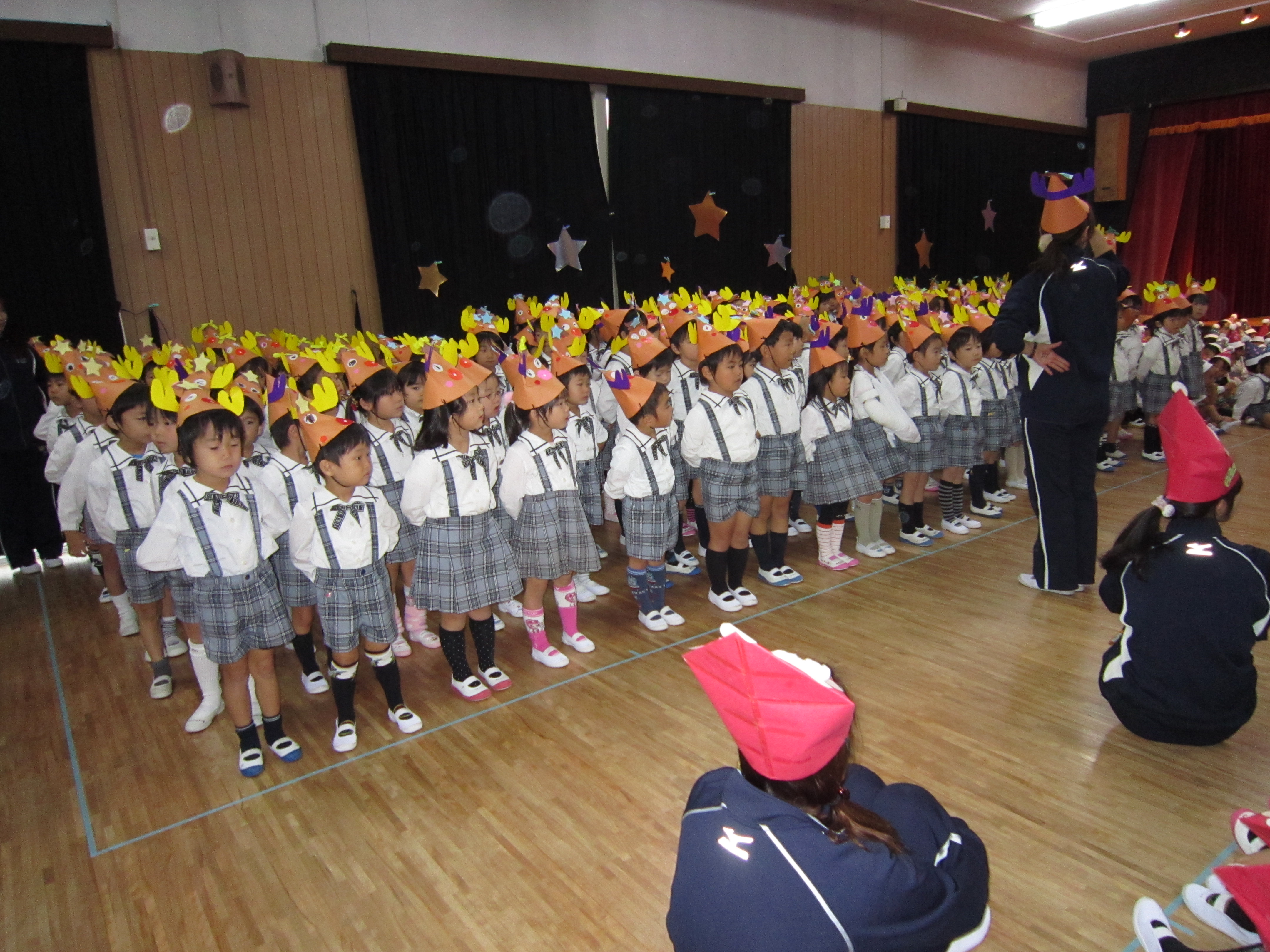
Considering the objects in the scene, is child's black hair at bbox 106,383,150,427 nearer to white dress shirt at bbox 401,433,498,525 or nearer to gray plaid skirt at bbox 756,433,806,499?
white dress shirt at bbox 401,433,498,525

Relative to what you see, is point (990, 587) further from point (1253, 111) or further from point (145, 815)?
point (1253, 111)

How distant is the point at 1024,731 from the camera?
239 cm

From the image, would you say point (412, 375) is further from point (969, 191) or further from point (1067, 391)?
point (969, 191)

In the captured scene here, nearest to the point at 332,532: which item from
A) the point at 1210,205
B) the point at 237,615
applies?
the point at 237,615

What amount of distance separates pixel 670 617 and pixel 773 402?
100cm

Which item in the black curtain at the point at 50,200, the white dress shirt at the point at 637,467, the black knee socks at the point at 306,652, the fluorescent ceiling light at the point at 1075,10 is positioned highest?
the fluorescent ceiling light at the point at 1075,10

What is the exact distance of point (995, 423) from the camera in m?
4.35

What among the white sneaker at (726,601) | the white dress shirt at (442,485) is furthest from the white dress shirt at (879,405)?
the white dress shirt at (442,485)

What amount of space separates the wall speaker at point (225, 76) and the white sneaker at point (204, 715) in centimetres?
438

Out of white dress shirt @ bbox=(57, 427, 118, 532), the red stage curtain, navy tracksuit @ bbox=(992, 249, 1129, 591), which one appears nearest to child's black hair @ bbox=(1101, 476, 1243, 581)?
navy tracksuit @ bbox=(992, 249, 1129, 591)

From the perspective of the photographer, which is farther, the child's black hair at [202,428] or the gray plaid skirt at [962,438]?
the gray plaid skirt at [962,438]

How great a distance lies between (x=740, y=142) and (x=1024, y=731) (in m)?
7.01

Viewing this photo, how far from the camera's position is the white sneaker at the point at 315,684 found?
2.94 metres

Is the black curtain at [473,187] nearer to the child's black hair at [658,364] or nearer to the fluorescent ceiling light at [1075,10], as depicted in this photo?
the child's black hair at [658,364]
